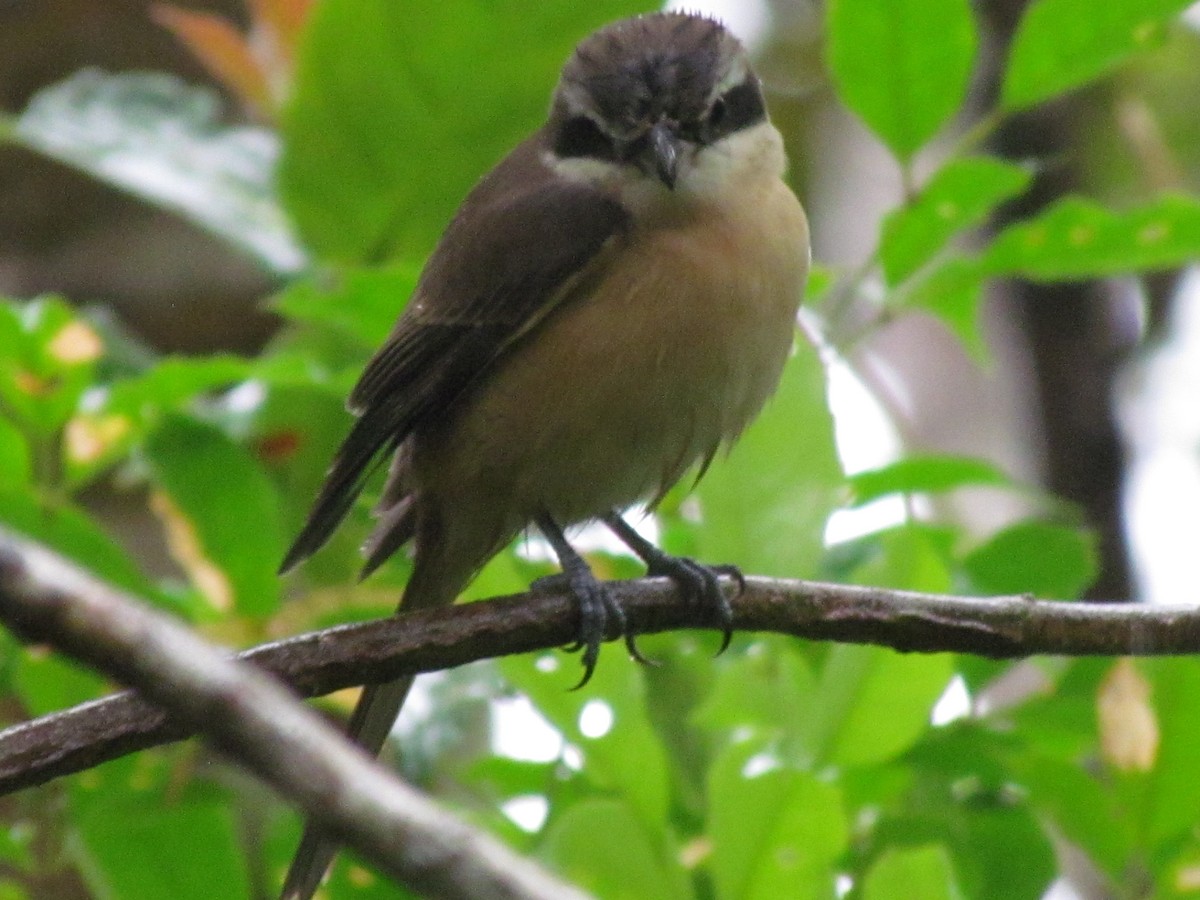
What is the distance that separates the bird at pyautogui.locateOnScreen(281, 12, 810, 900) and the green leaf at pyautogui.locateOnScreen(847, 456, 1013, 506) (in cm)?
29

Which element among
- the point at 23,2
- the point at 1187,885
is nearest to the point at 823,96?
the point at 23,2

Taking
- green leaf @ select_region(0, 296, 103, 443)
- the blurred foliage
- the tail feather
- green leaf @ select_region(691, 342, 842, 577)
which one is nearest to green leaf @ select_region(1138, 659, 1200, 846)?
the blurred foliage

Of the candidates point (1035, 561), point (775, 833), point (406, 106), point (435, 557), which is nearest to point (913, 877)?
point (775, 833)

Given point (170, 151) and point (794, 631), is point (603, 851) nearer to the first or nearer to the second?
point (794, 631)

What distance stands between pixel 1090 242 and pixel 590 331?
869 mm

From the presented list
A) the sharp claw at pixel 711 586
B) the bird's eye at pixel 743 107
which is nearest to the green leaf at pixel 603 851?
the sharp claw at pixel 711 586

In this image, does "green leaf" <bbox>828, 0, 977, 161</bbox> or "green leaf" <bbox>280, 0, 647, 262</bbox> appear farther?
"green leaf" <bbox>280, 0, 647, 262</bbox>

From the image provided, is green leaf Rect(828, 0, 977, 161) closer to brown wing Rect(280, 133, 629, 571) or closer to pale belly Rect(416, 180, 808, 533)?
pale belly Rect(416, 180, 808, 533)

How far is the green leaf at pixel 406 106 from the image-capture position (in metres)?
3.60

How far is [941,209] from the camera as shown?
3006 millimetres

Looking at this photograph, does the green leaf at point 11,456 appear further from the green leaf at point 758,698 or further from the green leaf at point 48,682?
the green leaf at point 758,698

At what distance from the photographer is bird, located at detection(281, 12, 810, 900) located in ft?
10.3

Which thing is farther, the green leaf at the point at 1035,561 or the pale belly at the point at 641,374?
the pale belly at the point at 641,374

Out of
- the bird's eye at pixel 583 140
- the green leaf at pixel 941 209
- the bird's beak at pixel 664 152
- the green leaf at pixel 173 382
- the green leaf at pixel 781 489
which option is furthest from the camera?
the bird's eye at pixel 583 140
